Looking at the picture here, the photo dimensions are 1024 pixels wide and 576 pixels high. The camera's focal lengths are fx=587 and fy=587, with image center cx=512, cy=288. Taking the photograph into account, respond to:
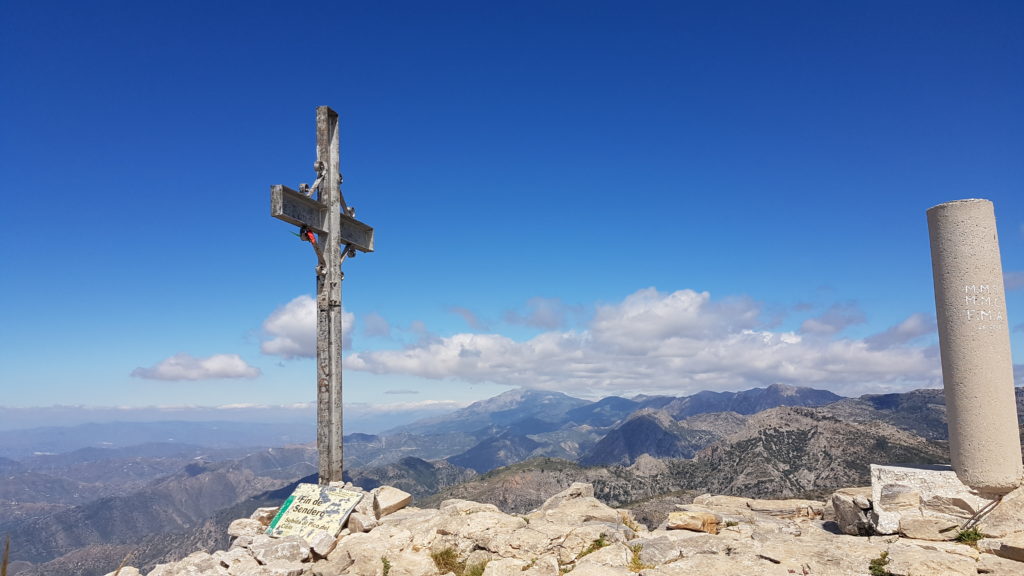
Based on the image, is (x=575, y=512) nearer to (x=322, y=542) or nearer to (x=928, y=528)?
(x=322, y=542)

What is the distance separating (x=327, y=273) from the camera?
48.6 feet

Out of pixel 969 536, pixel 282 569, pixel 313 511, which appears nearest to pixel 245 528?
pixel 313 511

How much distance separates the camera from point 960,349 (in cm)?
1220

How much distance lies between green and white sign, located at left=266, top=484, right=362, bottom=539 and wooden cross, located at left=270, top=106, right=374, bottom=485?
124 cm

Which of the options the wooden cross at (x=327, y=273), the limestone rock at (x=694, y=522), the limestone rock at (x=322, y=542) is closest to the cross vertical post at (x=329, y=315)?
the wooden cross at (x=327, y=273)

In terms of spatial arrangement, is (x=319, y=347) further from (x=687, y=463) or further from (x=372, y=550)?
(x=687, y=463)

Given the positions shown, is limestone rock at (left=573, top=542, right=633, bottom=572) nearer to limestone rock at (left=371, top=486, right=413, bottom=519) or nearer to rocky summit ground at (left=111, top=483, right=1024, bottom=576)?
rocky summit ground at (left=111, top=483, right=1024, bottom=576)

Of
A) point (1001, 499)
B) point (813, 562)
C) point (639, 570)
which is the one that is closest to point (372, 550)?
point (639, 570)

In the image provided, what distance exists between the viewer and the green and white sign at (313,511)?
12250mm

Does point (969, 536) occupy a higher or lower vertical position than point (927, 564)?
lower

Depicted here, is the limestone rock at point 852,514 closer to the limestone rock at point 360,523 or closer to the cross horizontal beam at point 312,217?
the limestone rock at point 360,523

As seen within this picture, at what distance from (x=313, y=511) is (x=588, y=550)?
6.10 metres

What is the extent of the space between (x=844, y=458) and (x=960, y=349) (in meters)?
133

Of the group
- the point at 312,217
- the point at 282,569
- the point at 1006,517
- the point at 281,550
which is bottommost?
the point at 282,569
